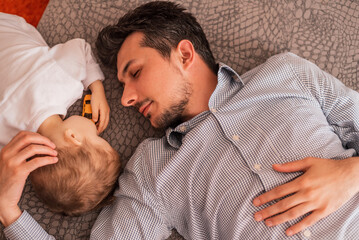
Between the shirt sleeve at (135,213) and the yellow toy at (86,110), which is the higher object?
the yellow toy at (86,110)

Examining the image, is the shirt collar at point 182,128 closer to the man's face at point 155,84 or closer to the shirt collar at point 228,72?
the man's face at point 155,84

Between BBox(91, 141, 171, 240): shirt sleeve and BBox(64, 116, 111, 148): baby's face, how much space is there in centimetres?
19

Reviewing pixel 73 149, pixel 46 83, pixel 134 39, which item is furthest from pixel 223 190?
pixel 46 83

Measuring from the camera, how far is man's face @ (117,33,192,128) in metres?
1.43

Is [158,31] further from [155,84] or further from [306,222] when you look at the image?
[306,222]

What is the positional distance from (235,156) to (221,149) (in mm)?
71

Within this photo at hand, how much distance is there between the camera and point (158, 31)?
1.56 metres

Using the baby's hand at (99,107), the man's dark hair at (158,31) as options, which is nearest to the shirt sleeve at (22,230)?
the baby's hand at (99,107)

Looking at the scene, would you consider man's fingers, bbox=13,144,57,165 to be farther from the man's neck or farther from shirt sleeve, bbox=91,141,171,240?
the man's neck

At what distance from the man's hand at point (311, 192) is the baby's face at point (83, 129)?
2.43ft

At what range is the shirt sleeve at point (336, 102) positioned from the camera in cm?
142

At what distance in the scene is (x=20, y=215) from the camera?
1.34m

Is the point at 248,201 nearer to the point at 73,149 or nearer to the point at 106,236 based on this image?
the point at 106,236

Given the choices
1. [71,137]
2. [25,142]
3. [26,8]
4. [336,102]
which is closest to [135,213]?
[71,137]
